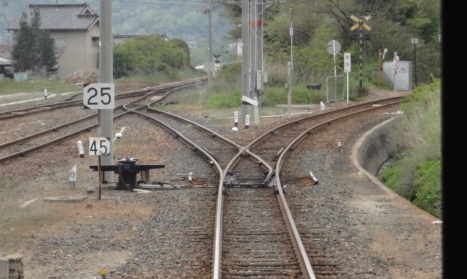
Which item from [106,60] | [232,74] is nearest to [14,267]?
[106,60]

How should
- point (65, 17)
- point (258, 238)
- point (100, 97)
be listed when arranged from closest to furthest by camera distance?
point (258, 238) → point (100, 97) → point (65, 17)

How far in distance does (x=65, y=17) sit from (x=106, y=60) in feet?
216

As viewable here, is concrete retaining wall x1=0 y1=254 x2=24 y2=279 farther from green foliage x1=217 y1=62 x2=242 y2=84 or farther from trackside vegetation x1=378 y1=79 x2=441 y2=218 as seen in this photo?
green foliage x1=217 y1=62 x2=242 y2=84

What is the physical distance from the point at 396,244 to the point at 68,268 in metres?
3.83

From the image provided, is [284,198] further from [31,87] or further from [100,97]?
[31,87]

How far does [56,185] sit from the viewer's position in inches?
624

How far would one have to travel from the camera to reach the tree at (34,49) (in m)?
71.9

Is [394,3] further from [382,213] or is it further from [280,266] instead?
[280,266]

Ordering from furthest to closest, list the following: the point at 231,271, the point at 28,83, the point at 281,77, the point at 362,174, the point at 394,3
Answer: the point at 28,83 → the point at 394,3 → the point at 281,77 → the point at 362,174 → the point at 231,271

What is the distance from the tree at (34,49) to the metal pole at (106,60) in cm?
5716

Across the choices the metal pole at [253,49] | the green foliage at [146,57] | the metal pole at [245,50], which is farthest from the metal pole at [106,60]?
the green foliage at [146,57]

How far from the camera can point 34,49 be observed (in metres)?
73.2

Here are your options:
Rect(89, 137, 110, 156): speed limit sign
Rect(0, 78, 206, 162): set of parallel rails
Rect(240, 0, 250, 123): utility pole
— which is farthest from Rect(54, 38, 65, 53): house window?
Rect(89, 137, 110, 156): speed limit sign

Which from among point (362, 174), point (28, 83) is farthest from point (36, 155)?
point (28, 83)
